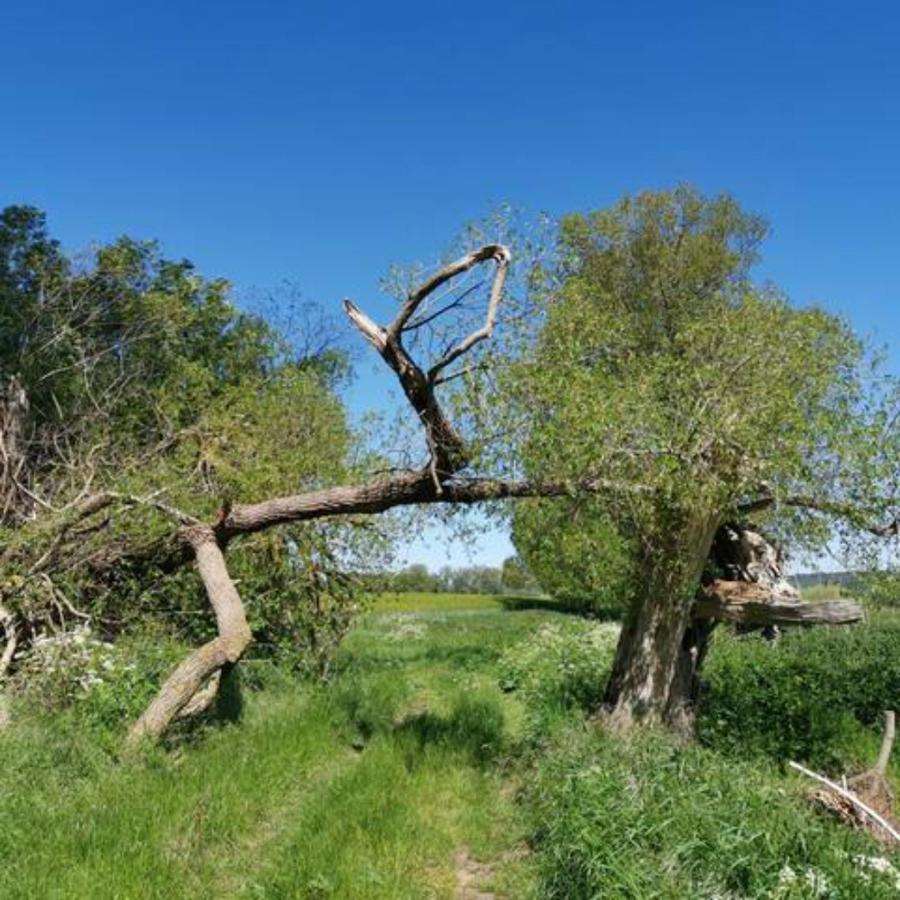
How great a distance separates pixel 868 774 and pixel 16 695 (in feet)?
29.1

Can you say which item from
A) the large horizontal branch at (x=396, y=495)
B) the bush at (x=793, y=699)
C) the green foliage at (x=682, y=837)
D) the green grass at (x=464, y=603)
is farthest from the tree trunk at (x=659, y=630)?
the green grass at (x=464, y=603)

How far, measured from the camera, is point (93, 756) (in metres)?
8.70

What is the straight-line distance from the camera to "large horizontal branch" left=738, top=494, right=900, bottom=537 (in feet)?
33.2

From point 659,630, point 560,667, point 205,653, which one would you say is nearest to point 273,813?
point 205,653

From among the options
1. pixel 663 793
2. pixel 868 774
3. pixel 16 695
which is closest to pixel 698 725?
pixel 868 774

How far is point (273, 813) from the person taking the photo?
27.3 feet

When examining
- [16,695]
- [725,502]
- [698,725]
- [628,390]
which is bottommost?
[16,695]

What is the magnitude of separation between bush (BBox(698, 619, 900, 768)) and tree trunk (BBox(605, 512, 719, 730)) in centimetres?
101

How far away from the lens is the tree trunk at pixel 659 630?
10383mm

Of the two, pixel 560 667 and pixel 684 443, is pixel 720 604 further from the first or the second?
pixel 560 667

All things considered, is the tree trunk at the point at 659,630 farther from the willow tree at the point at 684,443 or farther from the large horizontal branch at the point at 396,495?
the large horizontal branch at the point at 396,495

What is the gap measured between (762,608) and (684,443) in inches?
100

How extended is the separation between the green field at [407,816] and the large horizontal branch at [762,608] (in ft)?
5.35

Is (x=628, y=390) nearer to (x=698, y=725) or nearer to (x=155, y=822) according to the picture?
(x=698, y=725)
